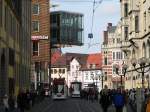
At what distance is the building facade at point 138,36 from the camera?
78.1 m

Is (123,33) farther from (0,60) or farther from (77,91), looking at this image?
(0,60)

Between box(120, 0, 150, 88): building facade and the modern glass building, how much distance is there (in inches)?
2076

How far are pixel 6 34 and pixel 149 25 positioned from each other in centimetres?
2478

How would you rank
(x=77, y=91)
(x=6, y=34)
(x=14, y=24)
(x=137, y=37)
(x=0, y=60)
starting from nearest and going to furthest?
1. (x=0, y=60)
2. (x=6, y=34)
3. (x=14, y=24)
4. (x=137, y=37)
5. (x=77, y=91)

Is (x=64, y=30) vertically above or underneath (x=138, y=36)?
above

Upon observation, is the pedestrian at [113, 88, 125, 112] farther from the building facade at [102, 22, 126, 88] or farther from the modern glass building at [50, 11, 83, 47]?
the modern glass building at [50, 11, 83, 47]

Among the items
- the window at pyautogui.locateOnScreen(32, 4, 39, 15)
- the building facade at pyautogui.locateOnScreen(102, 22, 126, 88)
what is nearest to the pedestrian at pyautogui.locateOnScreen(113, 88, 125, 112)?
the window at pyautogui.locateOnScreen(32, 4, 39, 15)

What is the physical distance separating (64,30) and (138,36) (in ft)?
226

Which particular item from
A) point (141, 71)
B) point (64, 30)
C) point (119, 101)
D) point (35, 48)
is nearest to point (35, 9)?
point (35, 48)

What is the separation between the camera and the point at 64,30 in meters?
153

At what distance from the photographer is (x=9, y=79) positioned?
58000 mm

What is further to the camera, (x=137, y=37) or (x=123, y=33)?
(x=123, y=33)

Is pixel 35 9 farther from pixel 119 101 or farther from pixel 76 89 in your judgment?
pixel 119 101

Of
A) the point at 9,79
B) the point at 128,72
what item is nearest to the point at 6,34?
the point at 9,79
